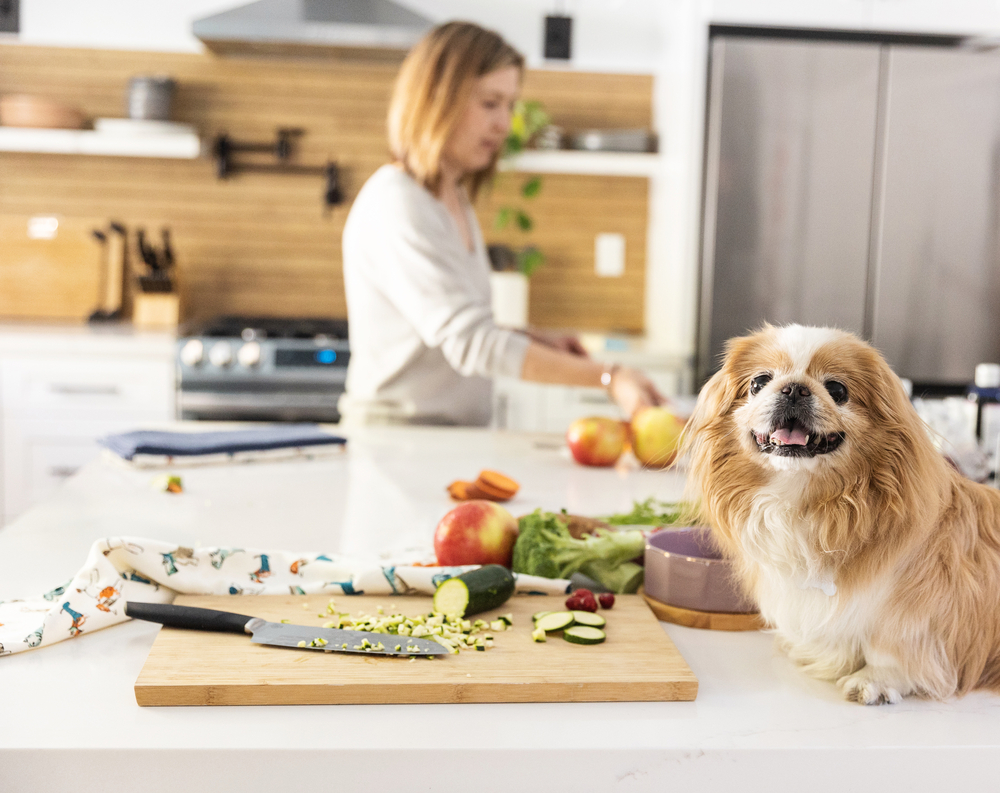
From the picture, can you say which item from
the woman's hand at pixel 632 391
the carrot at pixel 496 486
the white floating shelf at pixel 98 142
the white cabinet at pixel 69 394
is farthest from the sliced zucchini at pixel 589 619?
the white floating shelf at pixel 98 142

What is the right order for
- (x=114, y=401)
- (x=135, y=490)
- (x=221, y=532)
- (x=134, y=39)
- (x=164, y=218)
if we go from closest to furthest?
(x=221, y=532), (x=135, y=490), (x=114, y=401), (x=134, y=39), (x=164, y=218)

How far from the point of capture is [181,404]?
326cm

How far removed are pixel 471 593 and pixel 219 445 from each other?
0.91m

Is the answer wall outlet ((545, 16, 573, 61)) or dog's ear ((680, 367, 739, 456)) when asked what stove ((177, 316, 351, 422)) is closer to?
wall outlet ((545, 16, 573, 61))

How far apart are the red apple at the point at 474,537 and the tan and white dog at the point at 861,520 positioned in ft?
1.18

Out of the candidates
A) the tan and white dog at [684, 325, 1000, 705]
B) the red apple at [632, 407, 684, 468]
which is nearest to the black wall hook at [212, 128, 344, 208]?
the red apple at [632, 407, 684, 468]

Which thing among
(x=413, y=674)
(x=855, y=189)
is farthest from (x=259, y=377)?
(x=413, y=674)

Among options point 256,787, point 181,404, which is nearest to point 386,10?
point 181,404

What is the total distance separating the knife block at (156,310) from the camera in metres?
3.76

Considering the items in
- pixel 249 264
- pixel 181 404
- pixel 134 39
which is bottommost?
pixel 181 404

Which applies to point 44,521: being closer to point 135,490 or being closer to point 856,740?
point 135,490

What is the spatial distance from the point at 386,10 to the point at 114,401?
1720mm

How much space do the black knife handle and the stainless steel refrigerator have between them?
2583mm

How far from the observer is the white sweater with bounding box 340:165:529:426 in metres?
1.92
